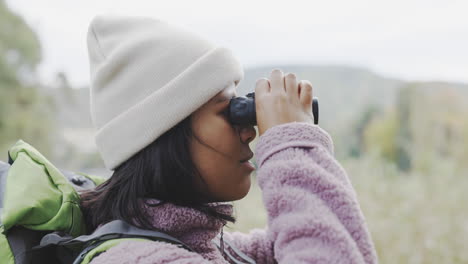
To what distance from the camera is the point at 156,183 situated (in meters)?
0.94

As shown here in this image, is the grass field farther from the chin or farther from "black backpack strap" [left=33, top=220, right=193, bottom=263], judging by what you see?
"black backpack strap" [left=33, top=220, right=193, bottom=263]

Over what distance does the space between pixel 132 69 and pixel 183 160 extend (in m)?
0.21

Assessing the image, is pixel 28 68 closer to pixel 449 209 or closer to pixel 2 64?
pixel 2 64

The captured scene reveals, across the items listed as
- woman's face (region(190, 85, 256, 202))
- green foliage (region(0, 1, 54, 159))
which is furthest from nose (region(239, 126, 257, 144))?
green foliage (region(0, 1, 54, 159))

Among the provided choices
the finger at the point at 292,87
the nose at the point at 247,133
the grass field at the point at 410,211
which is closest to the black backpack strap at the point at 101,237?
the nose at the point at 247,133

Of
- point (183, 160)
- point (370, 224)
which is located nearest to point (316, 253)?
point (183, 160)

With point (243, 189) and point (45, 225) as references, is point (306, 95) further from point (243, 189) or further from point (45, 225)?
point (45, 225)

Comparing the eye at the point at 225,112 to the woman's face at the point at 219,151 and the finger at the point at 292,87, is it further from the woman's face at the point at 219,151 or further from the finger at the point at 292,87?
the finger at the point at 292,87

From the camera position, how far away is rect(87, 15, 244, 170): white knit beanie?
951 millimetres

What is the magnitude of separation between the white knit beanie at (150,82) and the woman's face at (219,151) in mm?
33

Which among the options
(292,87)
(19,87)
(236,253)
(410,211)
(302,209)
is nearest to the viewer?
(302,209)

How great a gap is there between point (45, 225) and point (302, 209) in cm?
45

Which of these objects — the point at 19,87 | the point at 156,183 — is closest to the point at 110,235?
the point at 156,183

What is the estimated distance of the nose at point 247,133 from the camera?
960 millimetres
